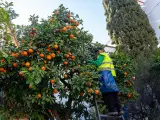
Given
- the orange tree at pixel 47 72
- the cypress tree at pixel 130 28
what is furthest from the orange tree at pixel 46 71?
the cypress tree at pixel 130 28

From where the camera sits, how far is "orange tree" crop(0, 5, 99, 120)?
14.0ft

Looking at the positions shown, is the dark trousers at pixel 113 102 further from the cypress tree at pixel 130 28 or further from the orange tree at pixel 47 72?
the cypress tree at pixel 130 28

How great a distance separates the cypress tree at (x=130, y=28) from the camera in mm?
10867

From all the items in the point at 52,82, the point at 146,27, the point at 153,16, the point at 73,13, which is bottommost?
the point at 52,82

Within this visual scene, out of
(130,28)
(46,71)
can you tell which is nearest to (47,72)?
(46,71)

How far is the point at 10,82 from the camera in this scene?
464 centimetres

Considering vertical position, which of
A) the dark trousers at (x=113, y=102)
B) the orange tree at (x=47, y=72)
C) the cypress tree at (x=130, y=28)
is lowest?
the dark trousers at (x=113, y=102)

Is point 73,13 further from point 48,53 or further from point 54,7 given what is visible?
point 48,53

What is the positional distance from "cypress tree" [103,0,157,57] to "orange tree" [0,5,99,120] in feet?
20.7

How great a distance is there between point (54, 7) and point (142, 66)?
14.2ft

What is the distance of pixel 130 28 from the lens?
11383 millimetres

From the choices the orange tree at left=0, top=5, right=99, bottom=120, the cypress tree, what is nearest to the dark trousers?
the orange tree at left=0, top=5, right=99, bottom=120

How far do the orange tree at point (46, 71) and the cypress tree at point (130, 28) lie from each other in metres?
6.32

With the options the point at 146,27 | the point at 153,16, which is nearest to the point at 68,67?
the point at 146,27
